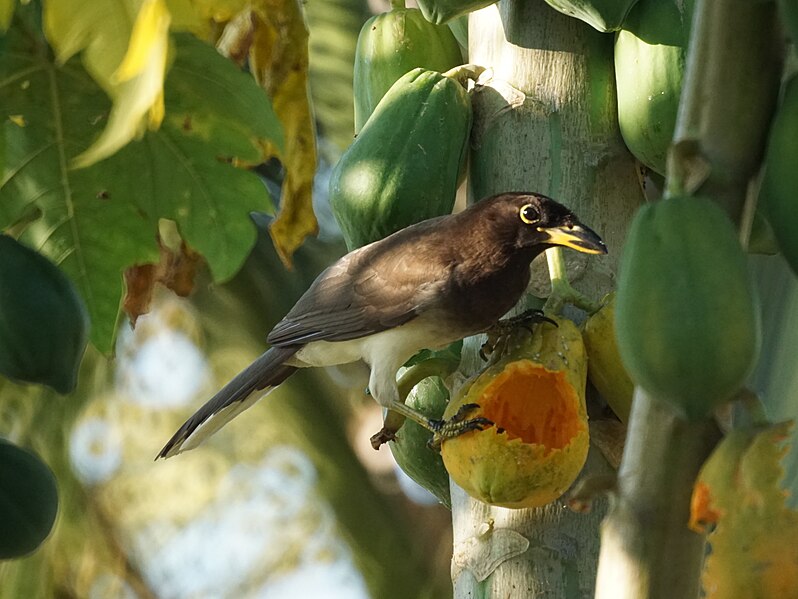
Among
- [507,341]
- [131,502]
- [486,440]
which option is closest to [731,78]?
[486,440]

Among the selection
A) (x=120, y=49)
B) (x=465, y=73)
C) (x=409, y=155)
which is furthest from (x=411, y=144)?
(x=120, y=49)

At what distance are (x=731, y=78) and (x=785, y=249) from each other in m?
0.13

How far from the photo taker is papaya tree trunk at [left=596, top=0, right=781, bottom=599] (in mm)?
944

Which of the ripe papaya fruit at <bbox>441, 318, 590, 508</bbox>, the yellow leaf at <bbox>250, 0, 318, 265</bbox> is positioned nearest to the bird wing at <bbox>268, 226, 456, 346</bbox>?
the yellow leaf at <bbox>250, 0, 318, 265</bbox>

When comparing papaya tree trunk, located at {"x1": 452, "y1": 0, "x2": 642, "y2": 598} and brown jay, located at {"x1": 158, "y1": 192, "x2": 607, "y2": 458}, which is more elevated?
papaya tree trunk, located at {"x1": 452, "y1": 0, "x2": 642, "y2": 598}

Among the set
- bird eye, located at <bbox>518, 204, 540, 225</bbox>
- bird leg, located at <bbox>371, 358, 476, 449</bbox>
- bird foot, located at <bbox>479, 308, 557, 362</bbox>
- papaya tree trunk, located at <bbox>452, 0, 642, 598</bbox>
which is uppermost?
papaya tree trunk, located at <bbox>452, 0, 642, 598</bbox>

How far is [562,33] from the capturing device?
1947 millimetres

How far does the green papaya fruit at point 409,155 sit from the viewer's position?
1943 millimetres

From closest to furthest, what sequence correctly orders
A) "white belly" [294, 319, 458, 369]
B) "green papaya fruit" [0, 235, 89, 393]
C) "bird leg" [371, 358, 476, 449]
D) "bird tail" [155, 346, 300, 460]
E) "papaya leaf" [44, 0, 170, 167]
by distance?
Answer: "papaya leaf" [44, 0, 170, 167] → "green papaya fruit" [0, 235, 89, 393] → "bird leg" [371, 358, 476, 449] → "white belly" [294, 319, 458, 369] → "bird tail" [155, 346, 300, 460]

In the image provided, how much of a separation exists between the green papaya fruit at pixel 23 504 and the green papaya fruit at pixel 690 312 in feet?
2.71

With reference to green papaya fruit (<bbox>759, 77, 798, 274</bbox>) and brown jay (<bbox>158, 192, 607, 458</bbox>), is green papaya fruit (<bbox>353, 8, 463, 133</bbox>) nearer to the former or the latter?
brown jay (<bbox>158, 192, 607, 458</bbox>)

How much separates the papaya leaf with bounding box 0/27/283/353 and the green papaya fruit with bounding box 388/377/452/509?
0.57 meters

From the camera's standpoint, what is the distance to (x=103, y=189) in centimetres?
164

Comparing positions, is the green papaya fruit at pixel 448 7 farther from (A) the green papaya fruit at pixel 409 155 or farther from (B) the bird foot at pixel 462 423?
(B) the bird foot at pixel 462 423
